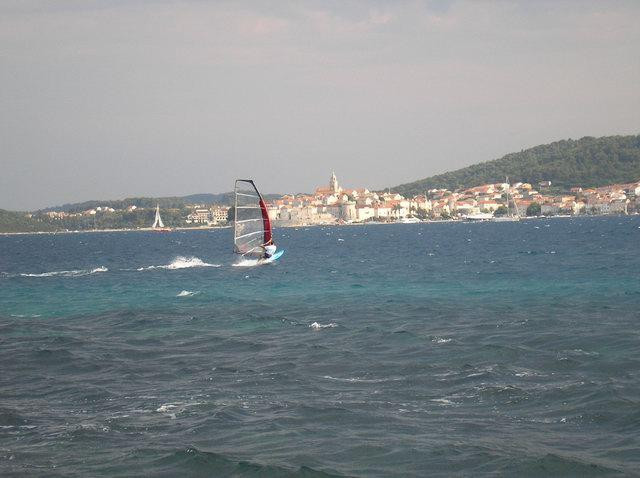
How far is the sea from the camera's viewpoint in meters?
14.4

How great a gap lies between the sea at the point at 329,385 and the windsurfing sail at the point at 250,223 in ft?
70.4

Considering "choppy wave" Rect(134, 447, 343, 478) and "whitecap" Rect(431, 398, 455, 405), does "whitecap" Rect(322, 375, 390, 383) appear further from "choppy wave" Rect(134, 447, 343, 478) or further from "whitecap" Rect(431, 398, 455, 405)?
"choppy wave" Rect(134, 447, 343, 478)

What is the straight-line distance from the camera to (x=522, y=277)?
4616 cm

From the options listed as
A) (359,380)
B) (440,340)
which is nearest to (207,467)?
(359,380)

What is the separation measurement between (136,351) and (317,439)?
11.0 metres

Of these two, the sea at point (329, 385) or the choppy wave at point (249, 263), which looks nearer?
the sea at point (329, 385)

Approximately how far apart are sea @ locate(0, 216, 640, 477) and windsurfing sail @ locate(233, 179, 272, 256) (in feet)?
70.4

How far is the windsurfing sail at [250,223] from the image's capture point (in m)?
60.5

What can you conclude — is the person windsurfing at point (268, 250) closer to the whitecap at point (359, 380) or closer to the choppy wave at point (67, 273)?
the choppy wave at point (67, 273)

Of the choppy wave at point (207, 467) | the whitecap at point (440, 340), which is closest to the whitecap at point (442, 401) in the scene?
the choppy wave at point (207, 467)

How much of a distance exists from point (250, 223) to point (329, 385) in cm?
4492

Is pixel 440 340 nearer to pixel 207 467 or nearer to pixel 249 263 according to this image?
pixel 207 467

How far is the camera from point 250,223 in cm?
6400

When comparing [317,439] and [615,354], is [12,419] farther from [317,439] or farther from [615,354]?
[615,354]
